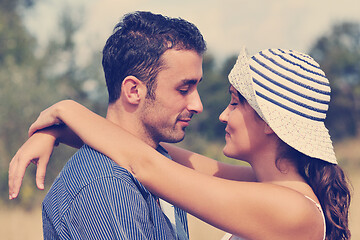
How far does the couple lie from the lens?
9.10 ft

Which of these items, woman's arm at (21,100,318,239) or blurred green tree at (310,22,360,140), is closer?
woman's arm at (21,100,318,239)

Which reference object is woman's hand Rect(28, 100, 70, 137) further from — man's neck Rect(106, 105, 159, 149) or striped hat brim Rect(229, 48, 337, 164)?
striped hat brim Rect(229, 48, 337, 164)

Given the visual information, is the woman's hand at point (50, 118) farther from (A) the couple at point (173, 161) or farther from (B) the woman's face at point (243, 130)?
(B) the woman's face at point (243, 130)

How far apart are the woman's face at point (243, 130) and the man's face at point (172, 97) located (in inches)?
11.7

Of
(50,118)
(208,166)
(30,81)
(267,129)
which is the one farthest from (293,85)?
(30,81)

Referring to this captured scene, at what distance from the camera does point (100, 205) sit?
265 centimetres

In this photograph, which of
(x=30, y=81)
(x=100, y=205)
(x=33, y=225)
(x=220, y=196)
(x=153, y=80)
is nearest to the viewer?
(x=100, y=205)

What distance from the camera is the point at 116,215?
8.60 ft

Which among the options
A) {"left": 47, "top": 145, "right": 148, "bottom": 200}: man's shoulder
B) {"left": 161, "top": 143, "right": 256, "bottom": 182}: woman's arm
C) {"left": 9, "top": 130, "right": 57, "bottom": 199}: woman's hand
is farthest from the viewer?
{"left": 161, "top": 143, "right": 256, "bottom": 182}: woman's arm

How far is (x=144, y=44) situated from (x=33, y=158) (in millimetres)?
992

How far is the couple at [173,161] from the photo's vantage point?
277 cm

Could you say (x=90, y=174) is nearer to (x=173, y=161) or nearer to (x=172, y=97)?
(x=173, y=161)

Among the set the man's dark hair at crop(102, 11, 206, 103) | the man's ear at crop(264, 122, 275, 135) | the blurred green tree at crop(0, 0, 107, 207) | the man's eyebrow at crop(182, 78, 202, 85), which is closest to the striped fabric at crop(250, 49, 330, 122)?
the man's ear at crop(264, 122, 275, 135)

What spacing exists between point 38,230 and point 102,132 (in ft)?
33.0
